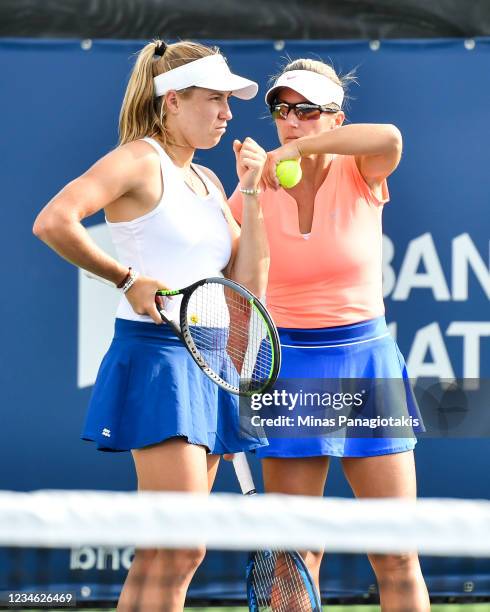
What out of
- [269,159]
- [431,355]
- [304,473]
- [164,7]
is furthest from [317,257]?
[164,7]

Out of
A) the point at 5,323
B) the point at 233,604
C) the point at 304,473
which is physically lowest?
the point at 233,604

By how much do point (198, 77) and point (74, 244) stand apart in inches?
19.2

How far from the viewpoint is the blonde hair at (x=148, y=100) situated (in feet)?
9.47

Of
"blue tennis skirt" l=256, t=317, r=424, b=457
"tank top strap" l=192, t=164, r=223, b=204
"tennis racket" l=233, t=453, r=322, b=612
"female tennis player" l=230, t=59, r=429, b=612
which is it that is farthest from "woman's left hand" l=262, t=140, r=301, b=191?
"tennis racket" l=233, t=453, r=322, b=612

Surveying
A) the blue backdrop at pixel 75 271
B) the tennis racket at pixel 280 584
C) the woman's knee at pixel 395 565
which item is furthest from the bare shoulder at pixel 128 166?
the blue backdrop at pixel 75 271

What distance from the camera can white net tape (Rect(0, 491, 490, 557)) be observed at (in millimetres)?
2029

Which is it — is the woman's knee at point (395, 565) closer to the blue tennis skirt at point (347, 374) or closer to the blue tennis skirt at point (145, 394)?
the blue tennis skirt at point (347, 374)

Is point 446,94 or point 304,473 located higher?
point 446,94

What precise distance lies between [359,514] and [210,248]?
934 millimetres

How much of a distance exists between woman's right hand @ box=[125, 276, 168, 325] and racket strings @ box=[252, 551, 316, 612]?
0.68m

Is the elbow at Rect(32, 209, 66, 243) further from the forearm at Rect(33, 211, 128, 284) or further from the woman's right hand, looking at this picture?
the woman's right hand

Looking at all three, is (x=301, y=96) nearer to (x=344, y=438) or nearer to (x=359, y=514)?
(x=344, y=438)

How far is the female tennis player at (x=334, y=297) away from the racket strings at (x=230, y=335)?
3.6 inches

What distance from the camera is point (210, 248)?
9.27 ft
